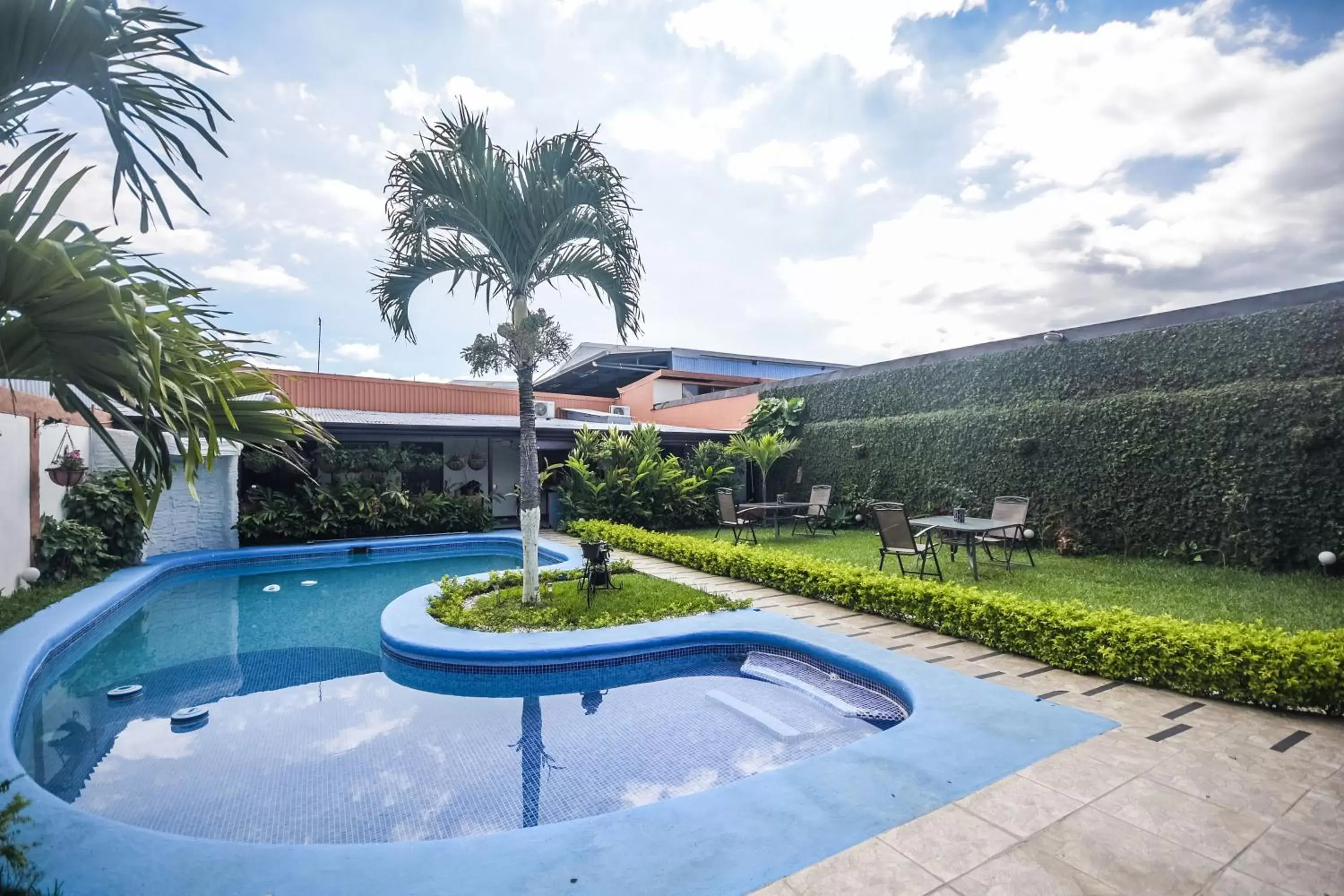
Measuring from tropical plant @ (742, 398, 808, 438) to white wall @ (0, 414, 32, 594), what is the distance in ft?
45.6

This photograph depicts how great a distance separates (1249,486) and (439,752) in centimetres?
992

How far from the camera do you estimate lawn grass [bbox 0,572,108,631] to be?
7004 mm

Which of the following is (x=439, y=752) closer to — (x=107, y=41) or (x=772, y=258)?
(x=107, y=41)

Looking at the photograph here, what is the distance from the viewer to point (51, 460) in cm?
953

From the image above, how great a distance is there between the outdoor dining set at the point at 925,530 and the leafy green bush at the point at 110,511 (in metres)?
10.1

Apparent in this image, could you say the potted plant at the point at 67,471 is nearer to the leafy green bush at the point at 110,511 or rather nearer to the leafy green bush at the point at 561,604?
the leafy green bush at the point at 110,511

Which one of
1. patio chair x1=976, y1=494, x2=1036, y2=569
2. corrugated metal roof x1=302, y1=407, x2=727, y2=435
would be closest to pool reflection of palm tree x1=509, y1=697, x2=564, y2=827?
patio chair x1=976, y1=494, x2=1036, y2=569

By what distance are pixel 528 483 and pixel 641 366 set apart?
17954mm

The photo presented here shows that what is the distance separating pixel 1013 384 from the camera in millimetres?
11891

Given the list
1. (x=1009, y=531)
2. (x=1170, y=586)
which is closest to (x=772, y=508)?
(x=1009, y=531)

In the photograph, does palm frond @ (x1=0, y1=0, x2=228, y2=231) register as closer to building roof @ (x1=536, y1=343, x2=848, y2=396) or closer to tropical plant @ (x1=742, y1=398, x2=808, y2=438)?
tropical plant @ (x1=742, y1=398, x2=808, y2=438)

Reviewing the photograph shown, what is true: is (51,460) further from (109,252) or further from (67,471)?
(109,252)

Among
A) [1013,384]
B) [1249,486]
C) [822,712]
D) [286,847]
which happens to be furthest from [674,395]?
[286,847]

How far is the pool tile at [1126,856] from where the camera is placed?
99.3 inches
